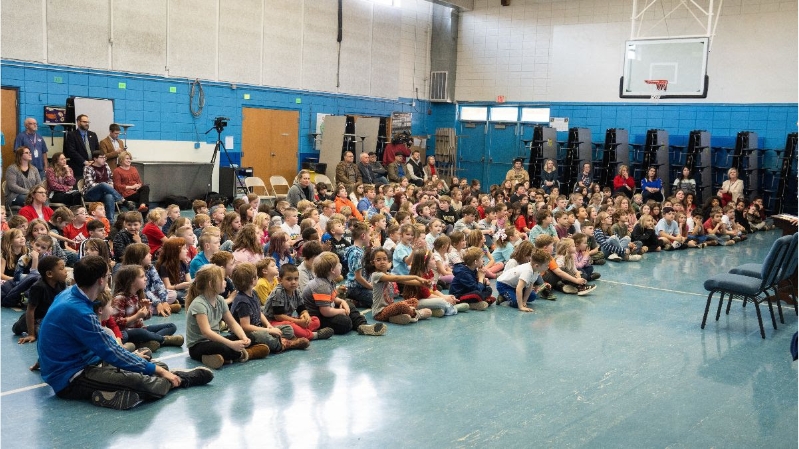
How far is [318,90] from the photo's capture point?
16.1m

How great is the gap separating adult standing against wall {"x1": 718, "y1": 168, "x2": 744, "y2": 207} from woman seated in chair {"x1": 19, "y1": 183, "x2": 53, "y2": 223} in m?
12.1

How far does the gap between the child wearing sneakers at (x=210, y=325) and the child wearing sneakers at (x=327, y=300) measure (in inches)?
33.9

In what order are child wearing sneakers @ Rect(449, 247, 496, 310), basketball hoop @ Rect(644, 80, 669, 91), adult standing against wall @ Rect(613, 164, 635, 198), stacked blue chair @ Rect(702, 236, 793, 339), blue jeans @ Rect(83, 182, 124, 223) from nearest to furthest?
stacked blue chair @ Rect(702, 236, 793, 339), child wearing sneakers @ Rect(449, 247, 496, 310), blue jeans @ Rect(83, 182, 124, 223), basketball hoop @ Rect(644, 80, 669, 91), adult standing against wall @ Rect(613, 164, 635, 198)

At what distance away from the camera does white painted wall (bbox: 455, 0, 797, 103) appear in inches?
581

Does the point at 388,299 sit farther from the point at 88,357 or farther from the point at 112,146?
the point at 112,146

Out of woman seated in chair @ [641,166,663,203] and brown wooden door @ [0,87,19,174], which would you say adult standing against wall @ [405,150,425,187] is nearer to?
woman seated in chair @ [641,166,663,203]

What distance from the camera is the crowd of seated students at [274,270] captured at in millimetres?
4852

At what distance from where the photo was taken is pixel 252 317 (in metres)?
5.17

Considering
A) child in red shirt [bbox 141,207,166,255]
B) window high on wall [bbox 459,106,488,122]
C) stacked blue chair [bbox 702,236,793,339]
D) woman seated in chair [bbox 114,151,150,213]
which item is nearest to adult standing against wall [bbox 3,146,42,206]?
woman seated in chair [bbox 114,151,150,213]

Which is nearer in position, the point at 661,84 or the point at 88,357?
the point at 88,357

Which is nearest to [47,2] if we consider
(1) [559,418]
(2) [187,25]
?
(2) [187,25]

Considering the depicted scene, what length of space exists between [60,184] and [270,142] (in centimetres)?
576

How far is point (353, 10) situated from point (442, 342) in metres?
12.4

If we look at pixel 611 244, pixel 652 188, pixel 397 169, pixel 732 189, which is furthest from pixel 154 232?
pixel 732 189
